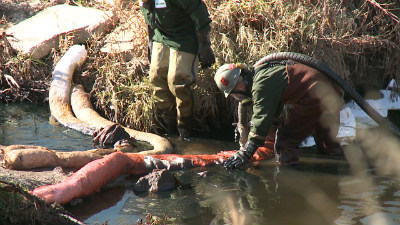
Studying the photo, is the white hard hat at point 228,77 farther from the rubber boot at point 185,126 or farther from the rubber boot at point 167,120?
the rubber boot at point 167,120

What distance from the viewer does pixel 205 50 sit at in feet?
21.9

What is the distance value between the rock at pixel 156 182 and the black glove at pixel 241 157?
0.77 metres

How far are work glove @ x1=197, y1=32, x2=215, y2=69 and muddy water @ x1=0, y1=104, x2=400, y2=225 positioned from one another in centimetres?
146

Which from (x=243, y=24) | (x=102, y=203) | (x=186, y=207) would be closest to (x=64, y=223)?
(x=102, y=203)

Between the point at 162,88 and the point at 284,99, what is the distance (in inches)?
77.9

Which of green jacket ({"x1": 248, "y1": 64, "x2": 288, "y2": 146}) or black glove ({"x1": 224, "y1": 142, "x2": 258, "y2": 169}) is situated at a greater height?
green jacket ({"x1": 248, "y1": 64, "x2": 288, "y2": 146})

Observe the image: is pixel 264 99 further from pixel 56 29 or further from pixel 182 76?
pixel 56 29

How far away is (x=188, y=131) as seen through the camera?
7.32 m

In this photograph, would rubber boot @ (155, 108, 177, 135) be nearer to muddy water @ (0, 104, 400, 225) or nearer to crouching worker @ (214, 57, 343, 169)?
muddy water @ (0, 104, 400, 225)

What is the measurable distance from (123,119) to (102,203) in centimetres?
256

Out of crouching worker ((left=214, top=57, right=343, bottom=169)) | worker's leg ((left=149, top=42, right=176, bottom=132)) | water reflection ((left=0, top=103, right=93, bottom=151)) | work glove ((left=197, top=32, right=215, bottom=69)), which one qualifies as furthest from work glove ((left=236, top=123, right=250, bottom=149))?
water reflection ((left=0, top=103, right=93, bottom=151))

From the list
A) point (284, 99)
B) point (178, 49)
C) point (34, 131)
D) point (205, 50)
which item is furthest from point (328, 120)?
point (34, 131)

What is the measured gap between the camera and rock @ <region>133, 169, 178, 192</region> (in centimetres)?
541

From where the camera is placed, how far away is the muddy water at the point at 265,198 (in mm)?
4836
